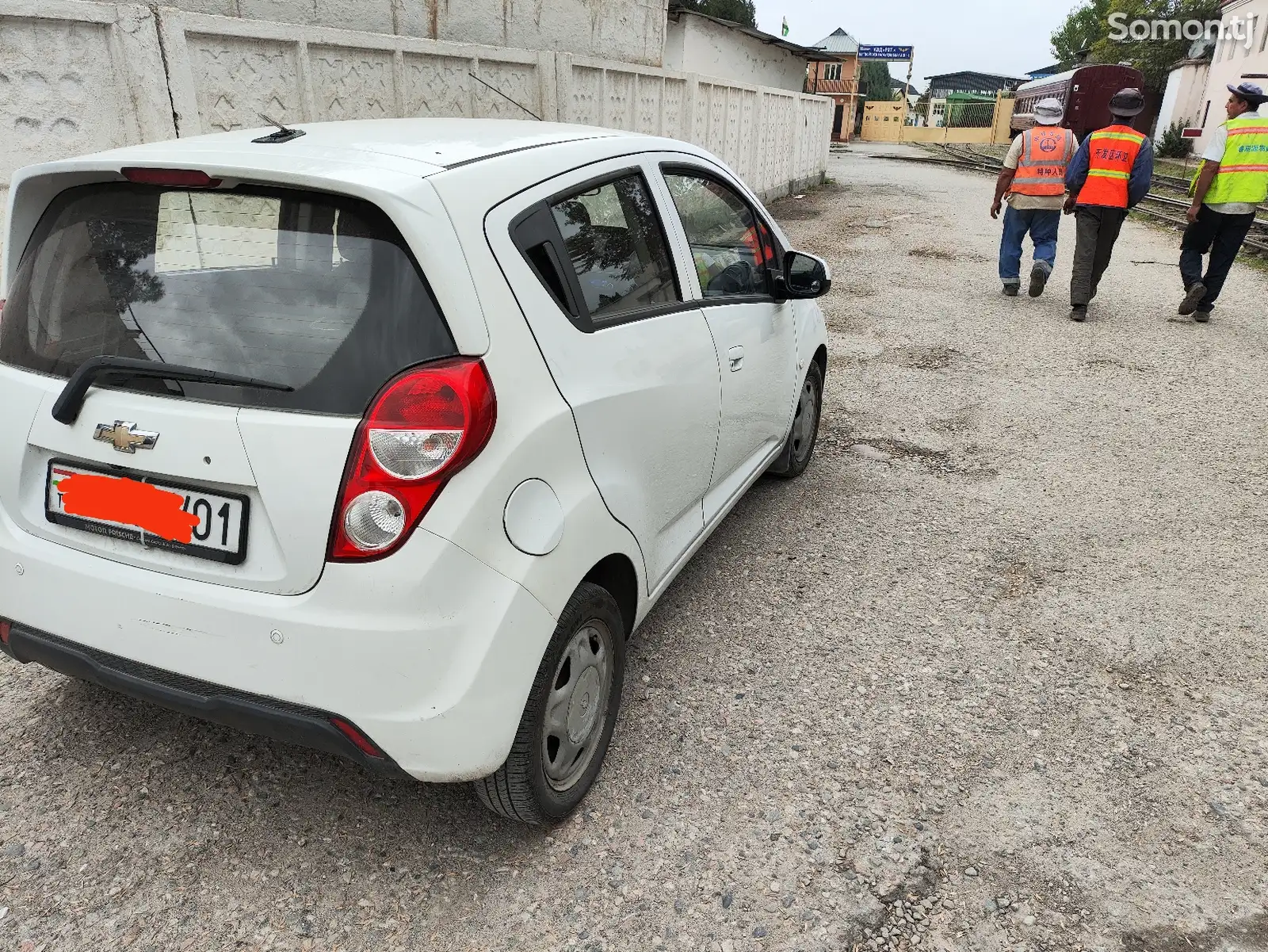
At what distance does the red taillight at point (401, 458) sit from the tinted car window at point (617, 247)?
0.63 metres

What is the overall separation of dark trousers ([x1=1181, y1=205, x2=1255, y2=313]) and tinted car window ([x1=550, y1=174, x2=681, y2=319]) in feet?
24.4

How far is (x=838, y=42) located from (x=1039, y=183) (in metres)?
72.8

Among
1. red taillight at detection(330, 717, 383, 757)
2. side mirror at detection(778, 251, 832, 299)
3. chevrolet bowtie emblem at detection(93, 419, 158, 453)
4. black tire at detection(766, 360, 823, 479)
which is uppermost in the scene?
side mirror at detection(778, 251, 832, 299)

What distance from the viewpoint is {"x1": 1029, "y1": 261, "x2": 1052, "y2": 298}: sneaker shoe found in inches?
353

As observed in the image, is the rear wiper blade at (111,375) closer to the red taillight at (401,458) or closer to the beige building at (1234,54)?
the red taillight at (401,458)

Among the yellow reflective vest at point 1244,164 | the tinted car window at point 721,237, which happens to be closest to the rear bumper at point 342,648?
the tinted car window at point 721,237

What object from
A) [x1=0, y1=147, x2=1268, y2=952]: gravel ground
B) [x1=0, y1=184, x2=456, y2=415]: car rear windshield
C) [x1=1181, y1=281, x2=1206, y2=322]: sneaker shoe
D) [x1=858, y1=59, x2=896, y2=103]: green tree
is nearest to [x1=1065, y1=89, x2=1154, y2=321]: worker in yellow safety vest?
[x1=1181, y1=281, x2=1206, y2=322]: sneaker shoe

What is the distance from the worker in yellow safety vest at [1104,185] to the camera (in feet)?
25.5

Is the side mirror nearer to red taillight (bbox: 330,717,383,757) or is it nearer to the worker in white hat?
red taillight (bbox: 330,717,383,757)

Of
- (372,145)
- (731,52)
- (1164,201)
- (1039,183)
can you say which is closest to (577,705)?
(372,145)

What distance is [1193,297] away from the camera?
8.20 m

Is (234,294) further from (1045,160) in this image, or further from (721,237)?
(1045,160)

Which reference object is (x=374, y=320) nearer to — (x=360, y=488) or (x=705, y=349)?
(x=360, y=488)

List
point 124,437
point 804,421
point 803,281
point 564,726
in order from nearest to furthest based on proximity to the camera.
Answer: point 124,437 < point 564,726 < point 803,281 < point 804,421
